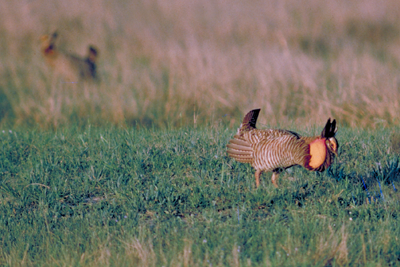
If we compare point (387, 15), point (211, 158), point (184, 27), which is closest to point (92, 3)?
point (184, 27)

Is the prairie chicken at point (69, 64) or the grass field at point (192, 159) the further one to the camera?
the prairie chicken at point (69, 64)

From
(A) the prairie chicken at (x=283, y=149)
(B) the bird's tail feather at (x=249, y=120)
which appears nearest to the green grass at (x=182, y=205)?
(A) the prairie chicken at (x=283, y=149)

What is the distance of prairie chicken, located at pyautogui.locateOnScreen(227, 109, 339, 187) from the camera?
3.38m

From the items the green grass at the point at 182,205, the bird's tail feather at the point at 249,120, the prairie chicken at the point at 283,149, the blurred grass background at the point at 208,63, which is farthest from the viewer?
the blurred grass background at the point at 208,63

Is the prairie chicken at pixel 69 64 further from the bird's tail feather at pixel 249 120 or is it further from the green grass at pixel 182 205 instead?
the bird's tail feather at pixel 249 120

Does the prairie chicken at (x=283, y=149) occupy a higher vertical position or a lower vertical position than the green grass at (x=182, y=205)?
higher

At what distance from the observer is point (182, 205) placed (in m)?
3.68

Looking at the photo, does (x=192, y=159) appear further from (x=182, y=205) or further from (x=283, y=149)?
(x=283, y=149)

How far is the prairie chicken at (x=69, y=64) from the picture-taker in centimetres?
807

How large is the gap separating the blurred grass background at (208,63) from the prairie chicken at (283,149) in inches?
69.5

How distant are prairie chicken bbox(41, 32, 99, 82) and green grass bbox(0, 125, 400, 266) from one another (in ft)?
10.3

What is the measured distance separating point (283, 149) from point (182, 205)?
2.96 ft

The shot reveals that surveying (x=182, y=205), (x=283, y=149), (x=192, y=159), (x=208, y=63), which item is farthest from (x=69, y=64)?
(x=283, y=149)

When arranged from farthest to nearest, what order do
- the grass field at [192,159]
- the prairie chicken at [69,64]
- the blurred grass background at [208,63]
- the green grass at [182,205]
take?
the prairie chicken at [69,64] < the blurred grass background at [208,63] < the grass field at [192,159] < the green grass at [182,205]
